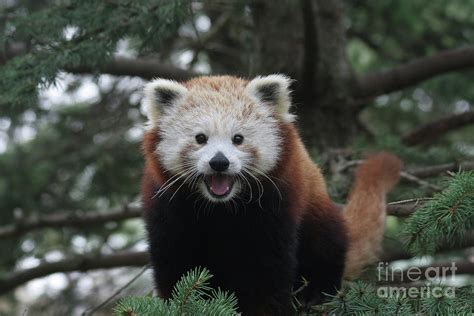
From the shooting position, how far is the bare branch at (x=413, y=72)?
5793mm

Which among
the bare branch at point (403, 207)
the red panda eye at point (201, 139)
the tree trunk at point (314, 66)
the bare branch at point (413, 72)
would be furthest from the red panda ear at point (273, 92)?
the bare branch at point (413, 72)

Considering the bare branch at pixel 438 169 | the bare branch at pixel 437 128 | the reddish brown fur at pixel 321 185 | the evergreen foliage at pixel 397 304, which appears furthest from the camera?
the bare branch at pixel 437 128

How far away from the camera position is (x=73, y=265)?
603cm

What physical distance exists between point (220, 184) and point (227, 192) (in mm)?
60

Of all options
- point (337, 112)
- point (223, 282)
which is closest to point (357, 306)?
point (223, 282)

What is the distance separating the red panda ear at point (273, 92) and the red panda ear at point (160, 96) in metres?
0.43

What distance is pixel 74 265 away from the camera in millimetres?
6031

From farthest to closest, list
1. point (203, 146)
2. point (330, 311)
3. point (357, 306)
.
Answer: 1. point (203, 146)
2. point (330, 311)
3. point (357, 306)

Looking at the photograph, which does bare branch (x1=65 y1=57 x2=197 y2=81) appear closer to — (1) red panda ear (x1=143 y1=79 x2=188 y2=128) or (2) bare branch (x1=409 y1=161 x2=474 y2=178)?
(1) red panda ear (x1=143 y1=79 x2=188 y2=128)

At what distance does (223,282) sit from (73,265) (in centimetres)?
245

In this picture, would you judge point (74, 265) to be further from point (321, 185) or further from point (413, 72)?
point (413, 72)

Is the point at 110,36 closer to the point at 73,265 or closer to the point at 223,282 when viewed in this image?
the point at 223,282

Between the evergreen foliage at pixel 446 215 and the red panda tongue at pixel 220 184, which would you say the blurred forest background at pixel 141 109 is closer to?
the evergreen foliage at pixel 446 215

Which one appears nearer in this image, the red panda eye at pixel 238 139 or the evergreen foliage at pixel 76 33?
the red panda eye at pixel 238 139
